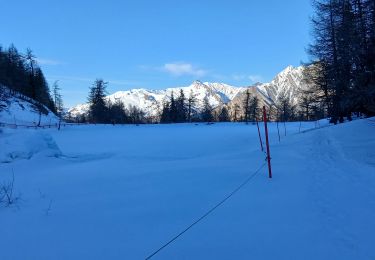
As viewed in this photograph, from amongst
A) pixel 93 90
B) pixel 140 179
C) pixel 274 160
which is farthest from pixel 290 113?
pixel 140 179

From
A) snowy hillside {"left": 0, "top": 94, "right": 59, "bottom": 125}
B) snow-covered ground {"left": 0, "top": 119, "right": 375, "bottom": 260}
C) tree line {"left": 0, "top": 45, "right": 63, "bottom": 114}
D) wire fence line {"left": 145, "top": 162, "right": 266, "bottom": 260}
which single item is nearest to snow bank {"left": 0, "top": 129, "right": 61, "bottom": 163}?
snow-covered ground {"left": 0, "top": 119, "right": 375, "bottom": 260}

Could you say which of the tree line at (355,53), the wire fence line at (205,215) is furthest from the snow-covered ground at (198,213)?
the tree line at (355,53)

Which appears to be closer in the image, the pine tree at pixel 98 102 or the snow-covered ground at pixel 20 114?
the snow-covered ground at pixel 20 114

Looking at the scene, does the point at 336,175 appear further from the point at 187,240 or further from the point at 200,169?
the point at 187,240

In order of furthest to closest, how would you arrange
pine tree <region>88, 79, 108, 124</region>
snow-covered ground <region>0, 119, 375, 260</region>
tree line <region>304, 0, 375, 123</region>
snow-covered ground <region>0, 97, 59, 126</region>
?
pine tree <region>88, 79, 108, 124</region> < snow-covered ground <region>0, 97, 59, 126</region> < tree line <region>304, 0, 375, 123</region> < snow-covered ground <region>0, 119, 375, 260</region>

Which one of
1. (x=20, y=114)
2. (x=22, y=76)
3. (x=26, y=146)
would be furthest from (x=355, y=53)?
(x=22, y=76)

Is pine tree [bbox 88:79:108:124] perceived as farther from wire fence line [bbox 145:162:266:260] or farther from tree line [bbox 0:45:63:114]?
wire fence line [bbox 145:162:266:260]

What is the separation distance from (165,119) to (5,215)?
240 feet

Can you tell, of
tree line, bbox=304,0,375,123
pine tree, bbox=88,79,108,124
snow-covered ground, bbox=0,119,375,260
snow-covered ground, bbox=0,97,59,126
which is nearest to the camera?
snow-covered ground, bbox=0,119,375,260

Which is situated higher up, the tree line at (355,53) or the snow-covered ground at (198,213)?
the tree line at (355,53)

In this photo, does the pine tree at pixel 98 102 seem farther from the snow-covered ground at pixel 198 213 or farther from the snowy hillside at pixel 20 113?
the snow-covered ground at pixel 198 213

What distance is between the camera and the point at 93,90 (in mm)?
76188

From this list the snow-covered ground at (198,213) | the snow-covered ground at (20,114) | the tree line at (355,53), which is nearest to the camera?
the snow-covered ground at (198,213)

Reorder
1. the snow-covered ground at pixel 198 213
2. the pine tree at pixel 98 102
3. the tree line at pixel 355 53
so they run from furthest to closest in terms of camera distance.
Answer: the pine tree at pixel 98 102 → the tree line at pixel 355 53 → the snow-covered ground at pixel 198 213
